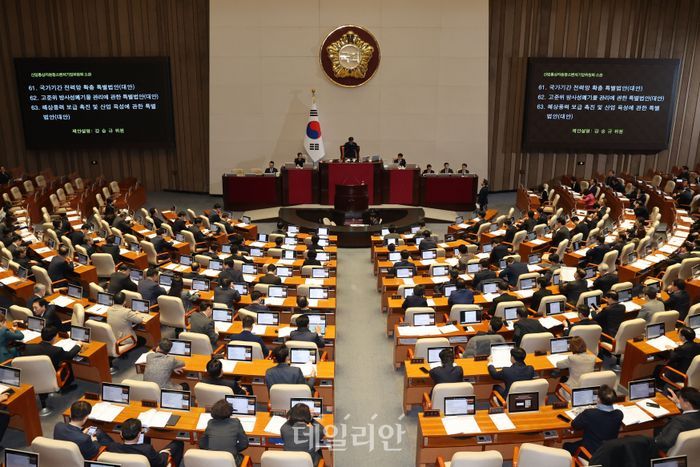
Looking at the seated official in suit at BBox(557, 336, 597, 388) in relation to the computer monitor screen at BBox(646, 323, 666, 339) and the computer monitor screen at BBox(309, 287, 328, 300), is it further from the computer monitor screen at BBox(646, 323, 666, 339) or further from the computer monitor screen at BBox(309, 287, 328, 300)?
the computer monitor screen at BBox(309, 287, 328, 300)

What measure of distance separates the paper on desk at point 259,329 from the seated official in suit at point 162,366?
1.57 meters

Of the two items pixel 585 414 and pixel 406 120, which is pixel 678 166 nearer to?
pixel 406 120

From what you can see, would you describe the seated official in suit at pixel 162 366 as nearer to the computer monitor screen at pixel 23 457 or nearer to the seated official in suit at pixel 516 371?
the computer monitor screen at pixel 23 457

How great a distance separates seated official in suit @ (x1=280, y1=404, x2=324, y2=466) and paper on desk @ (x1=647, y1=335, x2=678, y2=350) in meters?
5.31

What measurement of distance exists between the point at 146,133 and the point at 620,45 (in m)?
18.6

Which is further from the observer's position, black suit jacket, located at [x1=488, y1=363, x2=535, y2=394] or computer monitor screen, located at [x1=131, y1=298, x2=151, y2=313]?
computer monitor screen, located at [x1=131, y1=298, x2=151, y2=313]

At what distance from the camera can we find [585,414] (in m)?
6.05

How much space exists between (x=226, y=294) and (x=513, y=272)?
5695mm

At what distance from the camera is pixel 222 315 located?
9320 mm

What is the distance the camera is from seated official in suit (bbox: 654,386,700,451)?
5.77 meters

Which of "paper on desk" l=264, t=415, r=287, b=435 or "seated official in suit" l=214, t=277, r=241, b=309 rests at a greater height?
"seated official in suit" l=214, t=277, r=241, b=309

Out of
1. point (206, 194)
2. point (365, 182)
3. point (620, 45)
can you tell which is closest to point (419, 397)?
point (365, 182)

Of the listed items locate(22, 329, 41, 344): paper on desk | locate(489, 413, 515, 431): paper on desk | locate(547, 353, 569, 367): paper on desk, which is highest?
locate(22, 329, 41, 344): paper on desk

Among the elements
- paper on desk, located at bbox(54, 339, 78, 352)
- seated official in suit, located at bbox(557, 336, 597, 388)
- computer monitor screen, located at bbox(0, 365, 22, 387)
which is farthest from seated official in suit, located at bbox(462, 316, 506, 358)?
computer monitor screen, located at bbox(0, 365, 22, 387)
